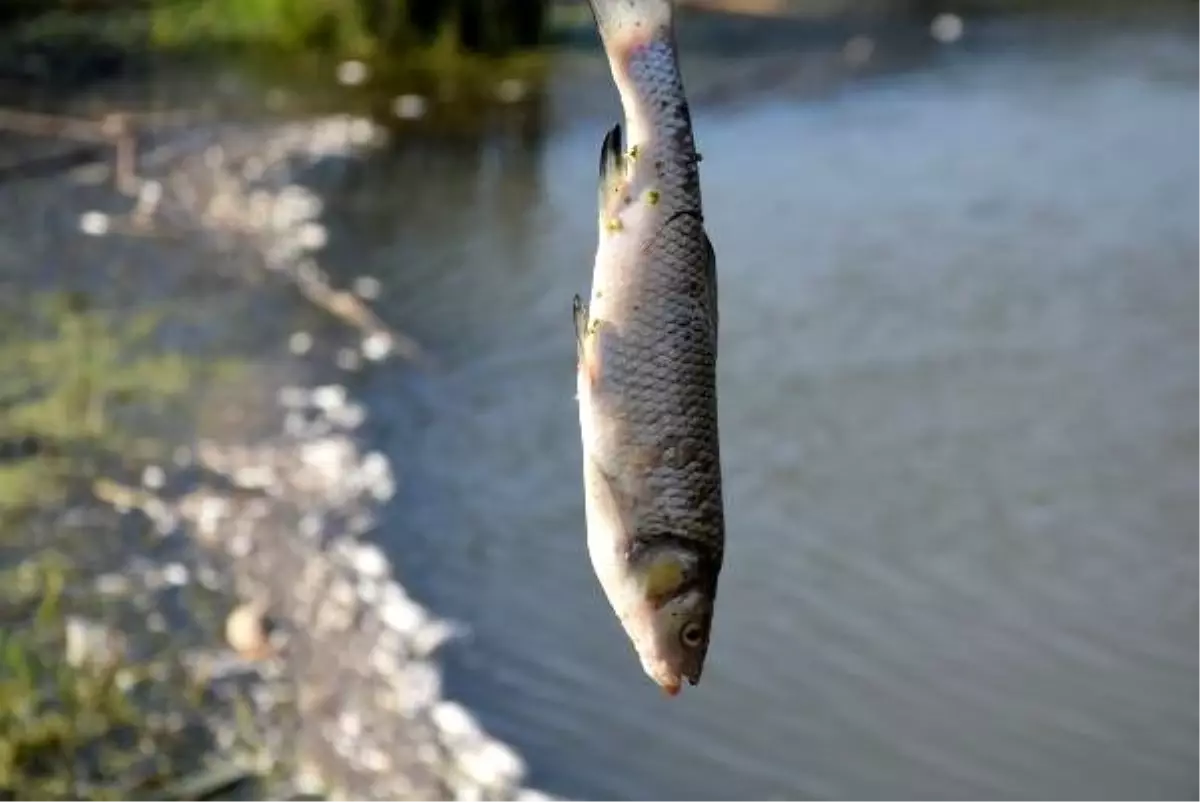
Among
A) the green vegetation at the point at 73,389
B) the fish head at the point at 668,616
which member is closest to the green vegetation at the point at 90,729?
the green vegetation at the point at 73,389

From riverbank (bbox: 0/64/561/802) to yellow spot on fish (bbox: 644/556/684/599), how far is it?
12.9 ft

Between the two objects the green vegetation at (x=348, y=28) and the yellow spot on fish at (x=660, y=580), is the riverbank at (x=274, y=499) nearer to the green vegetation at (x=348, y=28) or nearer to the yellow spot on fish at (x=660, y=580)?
the yellow spot on fish at (x=660, y=580)

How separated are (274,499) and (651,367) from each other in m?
6.38

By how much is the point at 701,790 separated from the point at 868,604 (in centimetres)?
147

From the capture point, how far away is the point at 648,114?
2.12 meters

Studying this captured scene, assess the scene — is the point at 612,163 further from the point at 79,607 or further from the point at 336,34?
the point at 336,34

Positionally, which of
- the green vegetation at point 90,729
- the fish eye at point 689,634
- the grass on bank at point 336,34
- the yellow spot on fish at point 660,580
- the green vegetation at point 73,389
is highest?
the yellow spot on fish at point 660,580

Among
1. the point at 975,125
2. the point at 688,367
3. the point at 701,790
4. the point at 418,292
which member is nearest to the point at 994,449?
the point at 701,790

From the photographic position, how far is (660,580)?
6.92ft

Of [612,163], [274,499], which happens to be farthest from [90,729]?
[612,163]

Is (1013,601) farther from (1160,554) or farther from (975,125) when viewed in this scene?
(975,125)

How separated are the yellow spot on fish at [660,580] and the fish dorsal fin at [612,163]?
391 mm

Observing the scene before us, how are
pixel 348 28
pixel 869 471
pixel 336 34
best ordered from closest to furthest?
pixel 869 471
pixel 348 28
pixel 336 34

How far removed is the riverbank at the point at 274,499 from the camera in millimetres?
6258
